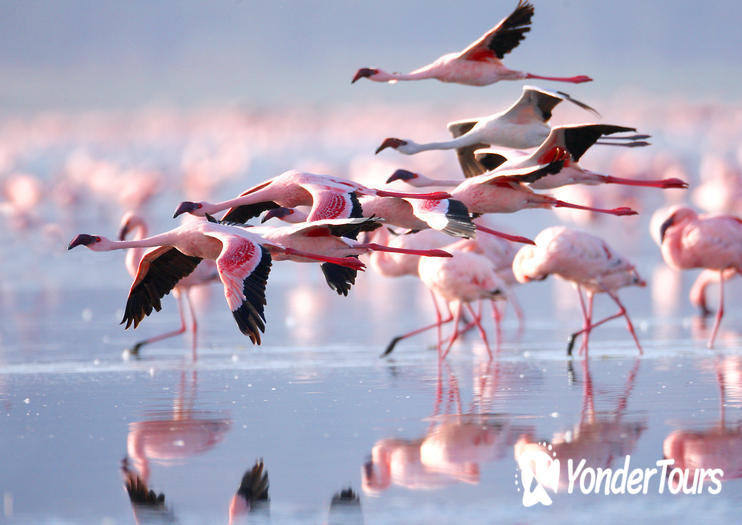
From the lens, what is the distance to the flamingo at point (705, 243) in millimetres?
10656

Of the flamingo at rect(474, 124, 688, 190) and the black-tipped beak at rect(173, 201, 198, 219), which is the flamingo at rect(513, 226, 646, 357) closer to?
the flamingo at rect(474, 124, 688, 190)

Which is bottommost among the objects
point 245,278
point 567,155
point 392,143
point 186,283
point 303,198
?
point 245,278

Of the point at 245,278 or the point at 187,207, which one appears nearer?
the point at 245,278

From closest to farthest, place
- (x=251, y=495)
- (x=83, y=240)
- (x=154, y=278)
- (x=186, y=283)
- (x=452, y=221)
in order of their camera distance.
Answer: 1. (x=251, y=495)
2. (x=452, y=221)
3. (x=83, y=240)
4. (x=154, y=278)
5. (x=186, y=283)

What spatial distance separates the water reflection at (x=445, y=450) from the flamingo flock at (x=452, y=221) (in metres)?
0.80

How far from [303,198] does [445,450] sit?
8.25ft

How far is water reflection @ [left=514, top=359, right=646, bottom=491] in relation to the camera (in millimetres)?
5852

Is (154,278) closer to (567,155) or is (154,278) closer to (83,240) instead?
(83,240)

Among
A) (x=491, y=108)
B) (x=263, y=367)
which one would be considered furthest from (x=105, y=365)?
(x=491, y=108)

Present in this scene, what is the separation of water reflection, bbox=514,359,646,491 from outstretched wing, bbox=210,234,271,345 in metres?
1.32

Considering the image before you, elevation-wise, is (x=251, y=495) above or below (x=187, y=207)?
below

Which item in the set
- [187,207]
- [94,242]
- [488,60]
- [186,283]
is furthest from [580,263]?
[94,242]

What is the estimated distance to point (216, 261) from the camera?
706 centimetres

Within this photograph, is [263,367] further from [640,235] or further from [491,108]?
[491,108]
